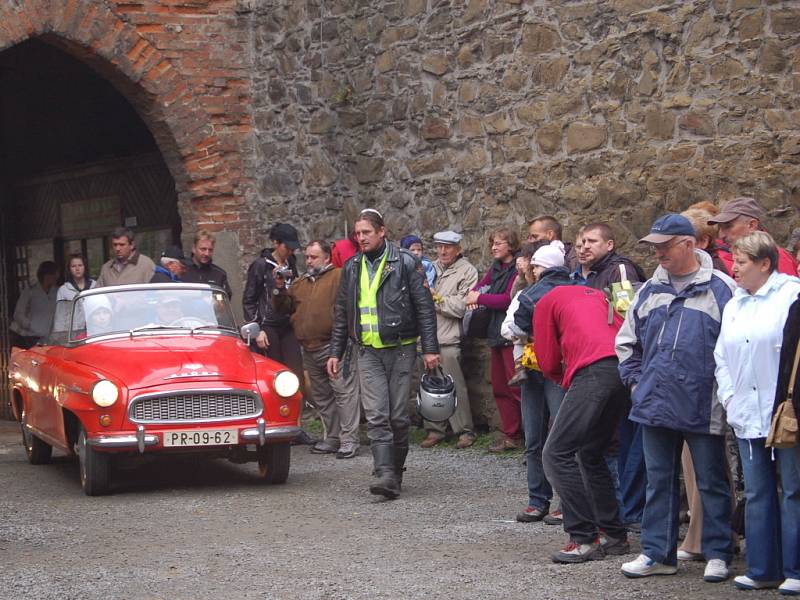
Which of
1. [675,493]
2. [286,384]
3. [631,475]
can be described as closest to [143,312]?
[286,384]

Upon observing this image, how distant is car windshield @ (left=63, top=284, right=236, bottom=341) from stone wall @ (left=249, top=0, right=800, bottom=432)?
9.63ft

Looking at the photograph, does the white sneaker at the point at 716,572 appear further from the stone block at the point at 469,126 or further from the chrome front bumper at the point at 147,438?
the stone block at the point at 469,126

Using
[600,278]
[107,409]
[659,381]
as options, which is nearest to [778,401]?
[659,381]

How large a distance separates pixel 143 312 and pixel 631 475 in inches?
174

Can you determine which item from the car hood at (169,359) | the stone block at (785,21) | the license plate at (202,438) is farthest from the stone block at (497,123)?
the license plate at (202,438)

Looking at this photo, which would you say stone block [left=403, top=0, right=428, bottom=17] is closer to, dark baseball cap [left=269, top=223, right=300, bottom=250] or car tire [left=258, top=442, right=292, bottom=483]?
dark baseball cap [left=269, top=223, right=300, bottom=250]

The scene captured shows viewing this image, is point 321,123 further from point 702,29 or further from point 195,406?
point 195,406

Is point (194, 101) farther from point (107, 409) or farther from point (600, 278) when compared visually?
point (600, 278)

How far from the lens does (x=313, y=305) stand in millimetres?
11211

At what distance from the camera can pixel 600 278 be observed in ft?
23.6

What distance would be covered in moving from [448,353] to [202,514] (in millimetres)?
3934

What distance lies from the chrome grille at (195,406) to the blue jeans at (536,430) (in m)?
2.26

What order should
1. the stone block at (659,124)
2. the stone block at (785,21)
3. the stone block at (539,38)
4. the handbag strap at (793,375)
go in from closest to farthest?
the handbag strap at (793,375)
the stone block at (785,21)
the stone block at (659,124)
the stone block at (539,38)

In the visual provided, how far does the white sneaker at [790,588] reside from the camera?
→ 562cm
